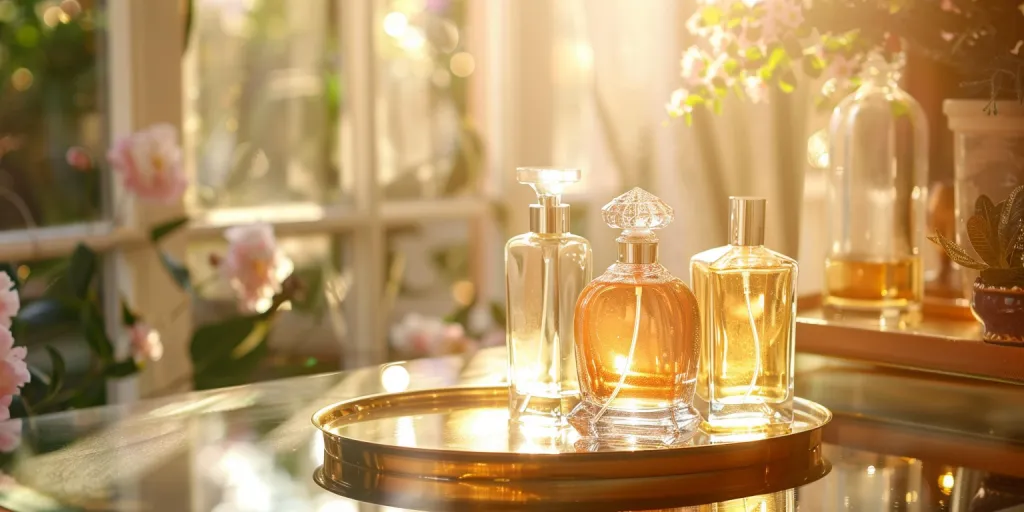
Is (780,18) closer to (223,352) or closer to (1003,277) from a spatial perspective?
(1003,277)

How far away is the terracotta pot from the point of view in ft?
3.07

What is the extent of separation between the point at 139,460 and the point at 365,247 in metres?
1.38

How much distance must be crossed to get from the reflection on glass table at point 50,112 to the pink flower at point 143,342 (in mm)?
231

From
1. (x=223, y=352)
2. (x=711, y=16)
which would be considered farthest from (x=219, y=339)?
(x=711, y=16)

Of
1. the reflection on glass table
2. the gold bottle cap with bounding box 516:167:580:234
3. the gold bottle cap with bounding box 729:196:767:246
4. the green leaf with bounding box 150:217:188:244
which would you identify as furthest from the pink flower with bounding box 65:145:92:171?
the gold bottle cap with bounding box 729:196:767:246

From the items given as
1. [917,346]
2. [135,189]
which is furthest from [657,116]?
[917,346]

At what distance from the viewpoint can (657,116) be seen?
6.20ft

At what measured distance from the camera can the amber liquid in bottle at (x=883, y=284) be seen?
1.20 m

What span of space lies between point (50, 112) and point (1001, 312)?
4.30ft

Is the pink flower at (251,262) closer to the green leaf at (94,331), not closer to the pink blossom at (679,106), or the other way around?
the green leaf at (94,331)

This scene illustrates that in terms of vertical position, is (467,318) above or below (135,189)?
below

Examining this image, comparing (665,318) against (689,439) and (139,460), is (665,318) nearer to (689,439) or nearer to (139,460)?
(689,439)

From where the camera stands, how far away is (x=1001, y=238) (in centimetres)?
93

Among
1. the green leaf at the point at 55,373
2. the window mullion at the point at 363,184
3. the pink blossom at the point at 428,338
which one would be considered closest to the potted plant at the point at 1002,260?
the green leaf at the point at 55,373
